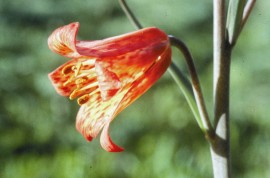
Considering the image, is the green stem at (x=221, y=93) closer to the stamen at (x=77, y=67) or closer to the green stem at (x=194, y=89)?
the green stem at (x=194, y=89)

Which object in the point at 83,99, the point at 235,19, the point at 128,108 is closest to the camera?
the point at 235,19

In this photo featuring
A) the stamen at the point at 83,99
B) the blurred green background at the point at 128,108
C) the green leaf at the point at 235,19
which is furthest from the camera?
the blurred green background at the point at 128,108

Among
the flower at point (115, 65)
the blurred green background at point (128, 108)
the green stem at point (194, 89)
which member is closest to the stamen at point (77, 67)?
the flower at point (115, 65)

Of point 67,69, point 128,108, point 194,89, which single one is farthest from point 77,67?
point 128,108

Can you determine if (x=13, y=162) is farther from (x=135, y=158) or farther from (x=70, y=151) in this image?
(x=135, y=158)

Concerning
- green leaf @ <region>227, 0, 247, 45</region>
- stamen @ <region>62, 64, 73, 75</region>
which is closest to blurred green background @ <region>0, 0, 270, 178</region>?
stamen @ <region>62, 64, 73, 75</region>

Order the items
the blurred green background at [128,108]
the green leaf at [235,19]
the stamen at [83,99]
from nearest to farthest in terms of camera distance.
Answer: the green leaf at [235,19]
the stamen at [83,99]
the blurred green background at [128,108]

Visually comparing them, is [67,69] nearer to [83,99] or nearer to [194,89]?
[83,99]

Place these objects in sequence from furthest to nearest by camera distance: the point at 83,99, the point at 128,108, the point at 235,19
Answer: the point at 128,108, the point at 83,99, the point at 235,19
